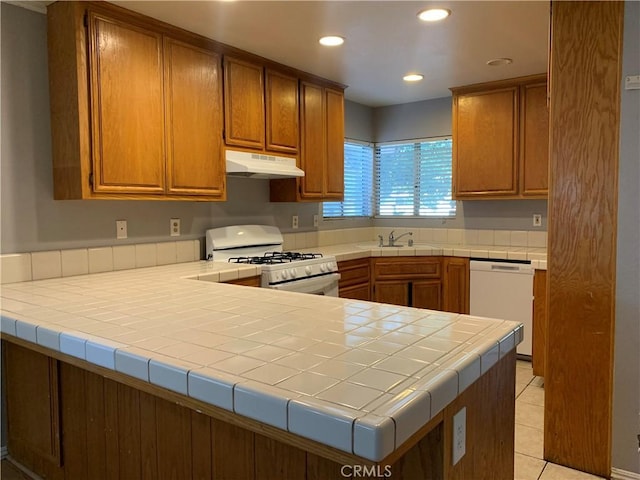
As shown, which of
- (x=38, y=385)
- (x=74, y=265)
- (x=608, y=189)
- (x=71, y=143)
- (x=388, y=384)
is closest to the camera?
(x=388, y=384)

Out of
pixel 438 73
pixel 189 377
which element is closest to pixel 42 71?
pixel 189 377

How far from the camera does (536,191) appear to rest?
4.01m

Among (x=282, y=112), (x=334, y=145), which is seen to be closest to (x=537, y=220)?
(x=334, y=145)

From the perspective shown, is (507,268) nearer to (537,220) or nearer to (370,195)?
(537,220)

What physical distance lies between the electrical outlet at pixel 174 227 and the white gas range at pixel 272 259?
0.74 ft

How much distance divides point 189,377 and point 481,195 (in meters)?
3.70

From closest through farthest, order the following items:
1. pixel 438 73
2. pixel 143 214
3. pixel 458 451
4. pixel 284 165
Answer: pixel 458 451 → pixel 143 214 → pixel 284 165 → pixel 438 73

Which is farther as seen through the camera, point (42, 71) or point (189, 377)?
point (42, 71)

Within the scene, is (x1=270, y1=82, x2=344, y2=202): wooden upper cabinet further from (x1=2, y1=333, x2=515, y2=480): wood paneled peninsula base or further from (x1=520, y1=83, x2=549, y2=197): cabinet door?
(x1=2, y1=333, x2=515, y2=480): wood paneled peninsula base

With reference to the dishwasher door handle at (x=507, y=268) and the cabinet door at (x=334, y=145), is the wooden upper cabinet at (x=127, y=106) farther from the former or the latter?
the dishwasher door handle at (x=507, y=268)

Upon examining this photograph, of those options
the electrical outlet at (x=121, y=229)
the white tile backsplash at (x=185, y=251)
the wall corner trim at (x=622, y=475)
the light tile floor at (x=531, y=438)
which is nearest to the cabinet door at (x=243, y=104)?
the white tile backsplash at (x=185, y=251)

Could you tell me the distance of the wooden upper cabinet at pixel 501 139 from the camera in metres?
3.96

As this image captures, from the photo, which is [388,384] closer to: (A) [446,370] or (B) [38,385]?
(A) [446,370]

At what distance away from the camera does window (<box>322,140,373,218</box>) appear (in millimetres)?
4895
